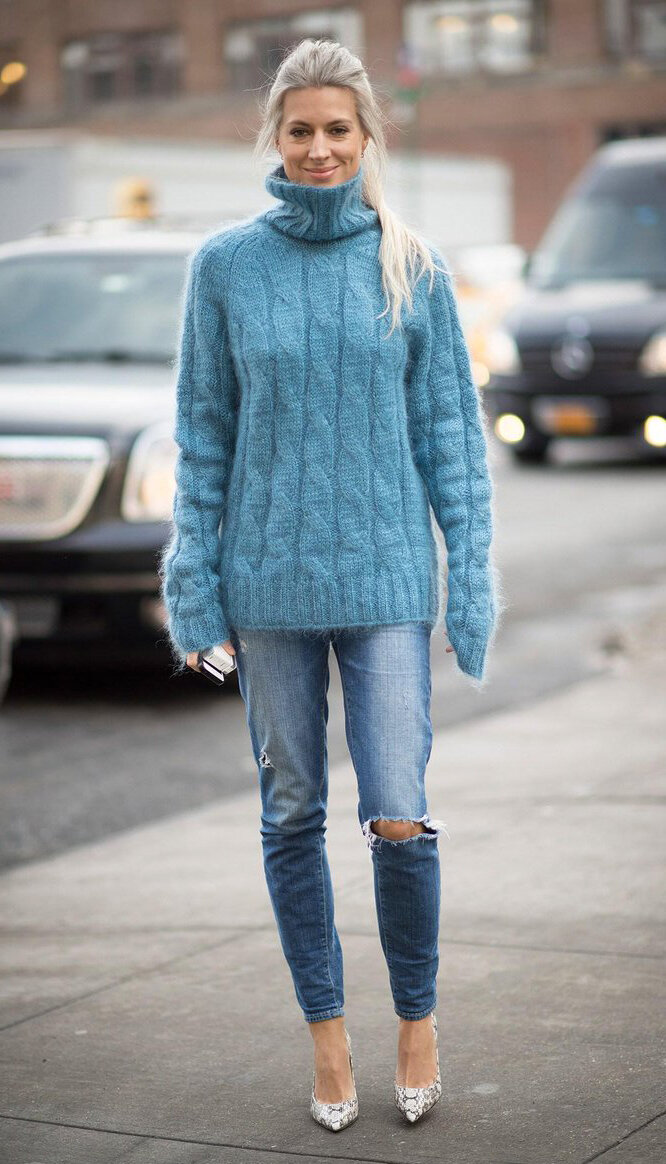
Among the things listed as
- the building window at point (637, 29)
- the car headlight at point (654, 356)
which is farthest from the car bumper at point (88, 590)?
the building window at point (637, 29)

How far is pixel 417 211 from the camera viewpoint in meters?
34.1

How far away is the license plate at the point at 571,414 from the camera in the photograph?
15.3 m

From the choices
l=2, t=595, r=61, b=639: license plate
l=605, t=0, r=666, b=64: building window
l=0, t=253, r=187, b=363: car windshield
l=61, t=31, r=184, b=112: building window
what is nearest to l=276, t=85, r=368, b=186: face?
l=2, t=595, r=61, b=639: license plate

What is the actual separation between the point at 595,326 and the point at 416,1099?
1231cm

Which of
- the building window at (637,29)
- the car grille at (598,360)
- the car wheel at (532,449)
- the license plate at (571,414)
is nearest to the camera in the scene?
the car grille at (598,360)

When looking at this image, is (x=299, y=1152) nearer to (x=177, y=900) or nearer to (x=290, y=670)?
(x=290, y=670)

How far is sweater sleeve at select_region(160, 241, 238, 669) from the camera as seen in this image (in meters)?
3.51

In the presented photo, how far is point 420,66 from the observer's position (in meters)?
47.9

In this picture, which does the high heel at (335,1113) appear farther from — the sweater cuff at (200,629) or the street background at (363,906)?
the sweater cuff at (200,629)

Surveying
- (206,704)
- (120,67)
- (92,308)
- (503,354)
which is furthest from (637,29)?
(206,704)

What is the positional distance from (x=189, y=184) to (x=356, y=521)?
22447 millimetres

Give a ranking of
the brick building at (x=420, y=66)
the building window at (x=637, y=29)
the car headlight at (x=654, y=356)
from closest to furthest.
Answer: the car headlight at (x=654, y=356) → the building window at (x=637, y=29) → the brick building at (x=420, y=66)

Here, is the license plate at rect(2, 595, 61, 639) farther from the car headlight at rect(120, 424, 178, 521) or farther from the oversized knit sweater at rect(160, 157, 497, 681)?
the oversized knit sweater at rect(160, 157, 497, 681)

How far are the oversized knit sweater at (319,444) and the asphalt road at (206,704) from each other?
0.18 meters
